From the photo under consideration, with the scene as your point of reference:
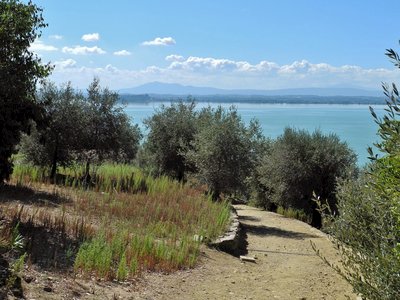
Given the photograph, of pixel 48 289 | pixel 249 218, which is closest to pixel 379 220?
pixel 48 289

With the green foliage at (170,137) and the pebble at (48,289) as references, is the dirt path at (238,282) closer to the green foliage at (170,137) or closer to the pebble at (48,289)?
the pebble at (48,289)

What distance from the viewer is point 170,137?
25.7 meters

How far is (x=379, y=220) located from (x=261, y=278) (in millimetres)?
6129

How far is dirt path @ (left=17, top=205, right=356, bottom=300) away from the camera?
682 cm

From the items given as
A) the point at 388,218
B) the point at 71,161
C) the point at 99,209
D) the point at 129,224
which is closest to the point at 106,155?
the point at 71,161

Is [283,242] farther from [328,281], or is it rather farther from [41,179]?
[41,179]

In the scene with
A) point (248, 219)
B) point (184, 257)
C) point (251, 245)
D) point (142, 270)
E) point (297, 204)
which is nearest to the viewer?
point (142, 270)

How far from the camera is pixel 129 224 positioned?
1135cm

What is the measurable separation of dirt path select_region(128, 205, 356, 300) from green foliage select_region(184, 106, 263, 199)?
398 centimetres

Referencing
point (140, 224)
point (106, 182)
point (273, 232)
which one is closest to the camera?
point (140, 224)

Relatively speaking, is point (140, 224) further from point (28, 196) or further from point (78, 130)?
point (78, 130)

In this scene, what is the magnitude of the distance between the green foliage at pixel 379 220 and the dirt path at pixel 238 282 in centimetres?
66

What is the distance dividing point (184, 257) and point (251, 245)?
179 inches

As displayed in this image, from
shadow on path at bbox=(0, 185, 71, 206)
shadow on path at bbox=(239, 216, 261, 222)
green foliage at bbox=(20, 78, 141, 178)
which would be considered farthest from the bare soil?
green foliage at bbox=(20, 78, 141, 178)
